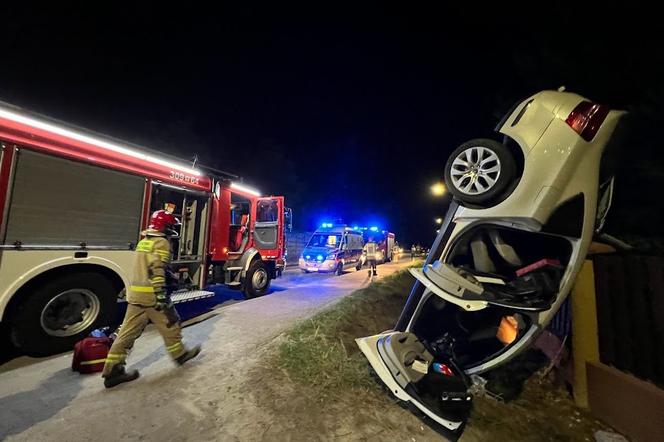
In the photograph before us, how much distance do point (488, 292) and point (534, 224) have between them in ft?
2.26

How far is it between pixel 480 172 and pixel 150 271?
381 centimetres

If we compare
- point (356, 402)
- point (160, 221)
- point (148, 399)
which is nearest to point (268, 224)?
point (160, 221)

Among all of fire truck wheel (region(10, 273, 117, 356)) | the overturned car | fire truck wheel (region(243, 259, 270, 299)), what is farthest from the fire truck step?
the overturned car

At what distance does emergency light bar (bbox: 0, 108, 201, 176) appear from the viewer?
12.6 ft

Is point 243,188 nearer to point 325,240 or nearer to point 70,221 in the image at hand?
point 70,221

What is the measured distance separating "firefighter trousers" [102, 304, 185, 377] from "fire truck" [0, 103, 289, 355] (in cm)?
164

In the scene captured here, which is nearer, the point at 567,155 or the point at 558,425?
the point at 567,155

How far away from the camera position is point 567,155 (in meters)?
2.32

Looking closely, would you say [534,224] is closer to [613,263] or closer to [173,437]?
[613,263]

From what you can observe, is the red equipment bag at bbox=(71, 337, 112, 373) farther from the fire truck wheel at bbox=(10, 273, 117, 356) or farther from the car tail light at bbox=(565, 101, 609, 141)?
the car tail light at bbox=(565, 101, 609, 141)

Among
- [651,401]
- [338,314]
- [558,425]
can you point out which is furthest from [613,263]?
[338,314]

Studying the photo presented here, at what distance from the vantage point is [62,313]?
416 centimetres

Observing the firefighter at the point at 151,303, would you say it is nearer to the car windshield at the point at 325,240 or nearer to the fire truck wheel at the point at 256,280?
the fire truck wheel at the point at 256,280

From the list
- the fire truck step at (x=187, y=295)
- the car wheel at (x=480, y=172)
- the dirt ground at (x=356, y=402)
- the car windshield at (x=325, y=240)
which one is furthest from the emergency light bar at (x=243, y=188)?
the car windshield at (x=325, y=240)
